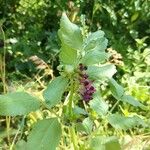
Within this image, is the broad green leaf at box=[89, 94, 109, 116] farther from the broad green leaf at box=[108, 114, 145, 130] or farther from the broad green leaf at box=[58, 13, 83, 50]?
the broad green leaf at box=[58, 13, 83, 50]

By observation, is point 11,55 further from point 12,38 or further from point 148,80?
point 148,80

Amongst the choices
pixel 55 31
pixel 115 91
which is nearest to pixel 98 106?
pixel 115 91

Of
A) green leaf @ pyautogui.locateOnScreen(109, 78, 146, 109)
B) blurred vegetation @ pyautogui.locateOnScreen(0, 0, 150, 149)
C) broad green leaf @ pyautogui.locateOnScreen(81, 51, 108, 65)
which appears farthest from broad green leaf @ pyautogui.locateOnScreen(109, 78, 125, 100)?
blurred vegetation @ pyautogui.locateOnScreen(0, 0, 150, 149)

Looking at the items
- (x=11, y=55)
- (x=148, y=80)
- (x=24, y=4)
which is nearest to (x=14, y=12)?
(x=24, y=4)

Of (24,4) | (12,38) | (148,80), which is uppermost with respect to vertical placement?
(24,4)

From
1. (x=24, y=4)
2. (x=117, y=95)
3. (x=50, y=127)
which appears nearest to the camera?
(x=50, y=127)

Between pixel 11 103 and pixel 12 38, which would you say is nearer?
pixel 11 103

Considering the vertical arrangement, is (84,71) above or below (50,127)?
above
